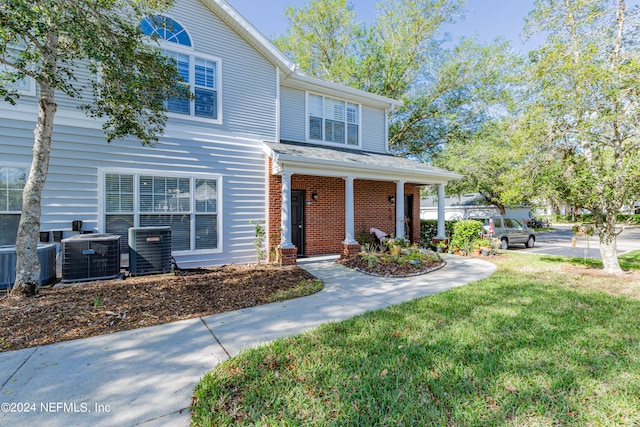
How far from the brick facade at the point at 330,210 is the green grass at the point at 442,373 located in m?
5.03

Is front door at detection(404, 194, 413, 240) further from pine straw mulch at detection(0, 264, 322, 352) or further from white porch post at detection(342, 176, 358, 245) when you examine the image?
pine straw mulch at detection(0, 264, 322, 352)

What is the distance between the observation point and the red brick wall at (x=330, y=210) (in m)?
8.24

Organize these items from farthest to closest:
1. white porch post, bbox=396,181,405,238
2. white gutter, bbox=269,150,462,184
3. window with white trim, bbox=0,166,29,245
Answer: white porch post, bbox=396,181,405,238 → white gutter, bbox=269,150,462,184 → window with white trim, bbox=0,166,29,245

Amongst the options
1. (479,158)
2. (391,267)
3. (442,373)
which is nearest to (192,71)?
(391,267)

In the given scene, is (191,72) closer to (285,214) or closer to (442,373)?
(285,214)

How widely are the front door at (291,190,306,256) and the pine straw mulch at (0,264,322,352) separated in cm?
285

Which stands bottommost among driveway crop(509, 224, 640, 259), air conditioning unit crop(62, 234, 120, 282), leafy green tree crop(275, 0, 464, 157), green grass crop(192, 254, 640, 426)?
driveway crop(509, 224, 640, 259)

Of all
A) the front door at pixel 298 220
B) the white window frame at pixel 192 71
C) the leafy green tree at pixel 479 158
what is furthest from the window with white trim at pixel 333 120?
the leafy green tree at pixel 479 158

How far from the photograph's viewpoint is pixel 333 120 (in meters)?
10.2

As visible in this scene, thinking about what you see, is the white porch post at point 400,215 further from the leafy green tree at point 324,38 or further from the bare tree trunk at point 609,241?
the leafy green tree at point 324,38

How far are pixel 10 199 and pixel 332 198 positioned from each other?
7838 mm

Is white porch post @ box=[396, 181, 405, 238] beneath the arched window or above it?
beneath

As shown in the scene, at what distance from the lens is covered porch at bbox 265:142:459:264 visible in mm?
7648

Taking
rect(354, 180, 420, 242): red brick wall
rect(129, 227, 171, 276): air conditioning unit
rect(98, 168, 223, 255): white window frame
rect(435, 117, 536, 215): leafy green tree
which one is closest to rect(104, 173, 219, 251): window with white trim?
rect(98, 168, 223, 255): white window frame
